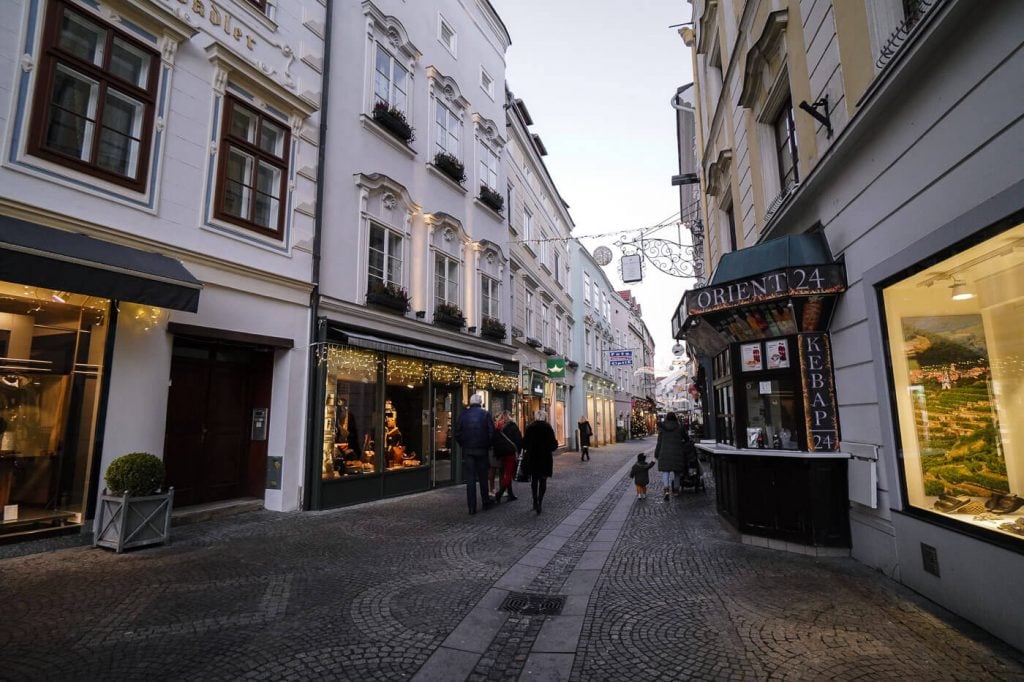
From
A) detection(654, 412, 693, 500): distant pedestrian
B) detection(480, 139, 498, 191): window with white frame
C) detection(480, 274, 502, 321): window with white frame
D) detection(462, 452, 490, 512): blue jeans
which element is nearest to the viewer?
detection(462, 452, 490, 512): blue jeans

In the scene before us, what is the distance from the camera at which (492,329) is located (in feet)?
49.7

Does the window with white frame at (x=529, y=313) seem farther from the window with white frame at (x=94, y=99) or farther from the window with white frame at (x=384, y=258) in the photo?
the window with white frame at (x=94, y=99)

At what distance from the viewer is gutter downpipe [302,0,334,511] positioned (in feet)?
29.3

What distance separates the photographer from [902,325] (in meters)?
5.12

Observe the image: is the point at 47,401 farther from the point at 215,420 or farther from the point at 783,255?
the point at 783,255

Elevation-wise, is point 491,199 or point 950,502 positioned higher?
point 491,199

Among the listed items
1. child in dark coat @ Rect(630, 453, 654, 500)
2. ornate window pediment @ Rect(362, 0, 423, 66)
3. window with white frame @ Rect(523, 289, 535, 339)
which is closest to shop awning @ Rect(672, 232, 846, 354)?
child in dark coat @ Rect(630, 453, 654, 500)

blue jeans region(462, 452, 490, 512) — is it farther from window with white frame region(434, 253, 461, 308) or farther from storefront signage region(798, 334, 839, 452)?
window with white frame region(434, 253, 461, 308)

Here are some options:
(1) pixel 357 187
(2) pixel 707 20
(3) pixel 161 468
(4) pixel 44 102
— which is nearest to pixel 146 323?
(3) pixel 161 468

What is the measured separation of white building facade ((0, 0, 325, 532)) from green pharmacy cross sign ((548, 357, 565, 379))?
1369 centimetres

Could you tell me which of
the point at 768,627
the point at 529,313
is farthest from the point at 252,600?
the point at 529,313

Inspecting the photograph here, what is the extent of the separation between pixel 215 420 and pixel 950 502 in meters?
9.67

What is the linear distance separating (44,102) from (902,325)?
9883mm

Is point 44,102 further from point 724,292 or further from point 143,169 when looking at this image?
point 724,292
